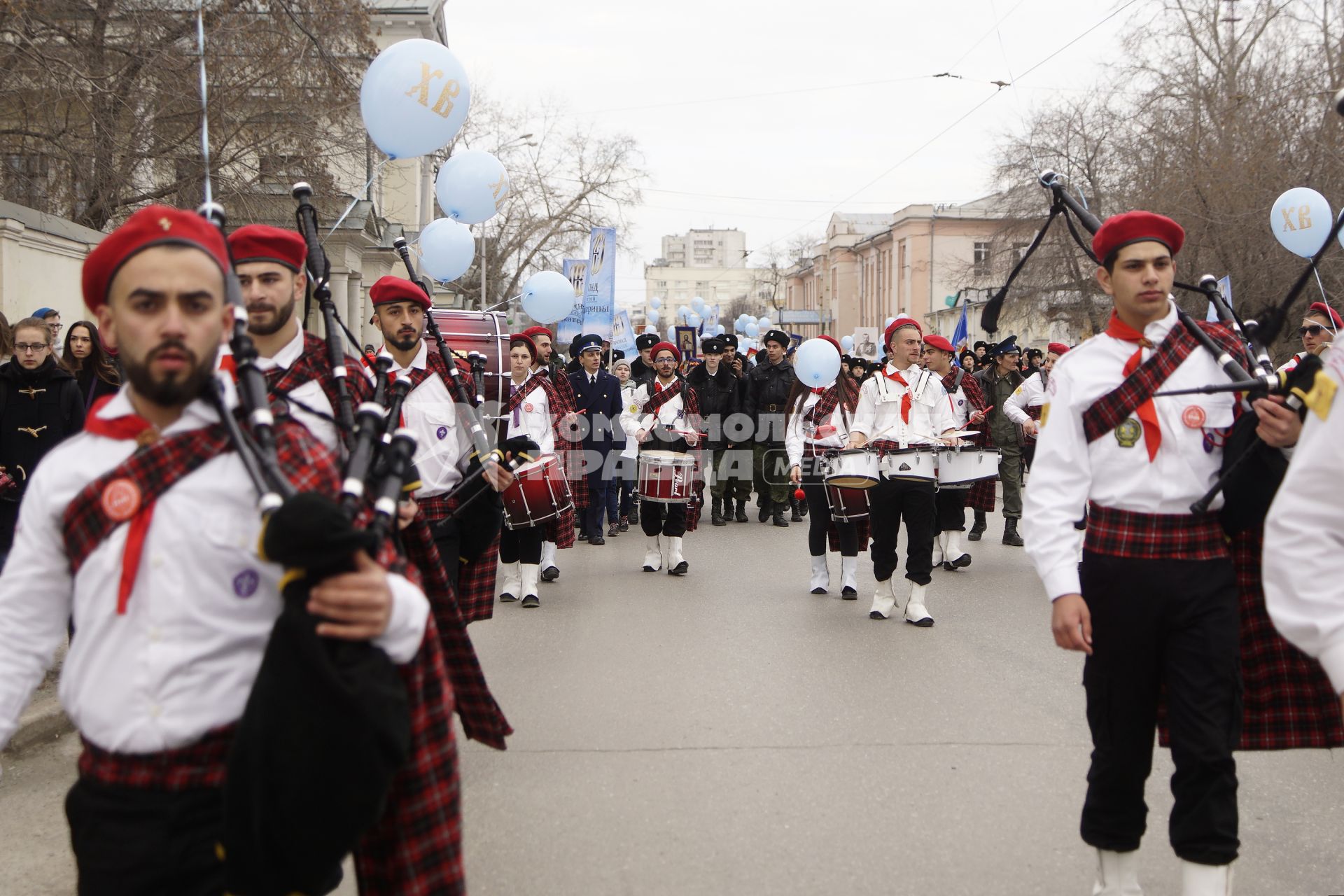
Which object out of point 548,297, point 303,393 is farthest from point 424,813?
point 548,297

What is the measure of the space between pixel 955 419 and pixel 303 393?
7331mm

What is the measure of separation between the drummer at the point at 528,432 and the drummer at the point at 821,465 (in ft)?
6.18

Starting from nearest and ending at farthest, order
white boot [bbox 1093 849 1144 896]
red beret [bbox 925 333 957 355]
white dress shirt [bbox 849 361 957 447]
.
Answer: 1. white boot [bbox 1093 849 1144 896]
2. white dress shirt [bbox 849 361 957 447]
3. red beret [bbox 925 333 957 355]

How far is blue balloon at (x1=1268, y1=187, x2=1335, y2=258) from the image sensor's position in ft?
35.4

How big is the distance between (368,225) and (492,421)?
64.8 ft

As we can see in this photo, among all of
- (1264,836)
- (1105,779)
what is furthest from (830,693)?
(1105,779)

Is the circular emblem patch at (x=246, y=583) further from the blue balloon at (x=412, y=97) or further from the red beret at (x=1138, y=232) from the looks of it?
the blue balloon at (x=412, y=97)

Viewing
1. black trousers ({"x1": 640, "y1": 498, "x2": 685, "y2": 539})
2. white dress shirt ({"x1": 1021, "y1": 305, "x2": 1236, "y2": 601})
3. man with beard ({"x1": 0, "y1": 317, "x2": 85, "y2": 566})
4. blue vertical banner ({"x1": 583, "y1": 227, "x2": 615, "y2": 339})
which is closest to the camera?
white dress shirt ({"x1": 1021, "y1": 305, "x2": 1236, "y2": 601})

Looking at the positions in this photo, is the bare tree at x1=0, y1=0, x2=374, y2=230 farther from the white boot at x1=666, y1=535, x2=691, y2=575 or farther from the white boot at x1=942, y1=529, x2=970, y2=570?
the white boot at x1=942, y1=529, x2=970, y2=570

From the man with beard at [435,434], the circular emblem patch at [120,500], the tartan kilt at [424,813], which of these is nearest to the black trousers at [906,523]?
the man with beard at [435,434]

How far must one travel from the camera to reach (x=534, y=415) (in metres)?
10.1

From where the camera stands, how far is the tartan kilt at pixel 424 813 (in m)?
2.43

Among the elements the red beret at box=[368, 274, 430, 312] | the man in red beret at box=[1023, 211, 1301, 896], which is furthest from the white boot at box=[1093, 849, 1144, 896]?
the red beret at box=[368, 274, 430, 312]

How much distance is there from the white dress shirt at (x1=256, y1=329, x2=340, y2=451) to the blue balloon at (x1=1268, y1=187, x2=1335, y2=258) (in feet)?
31.0
